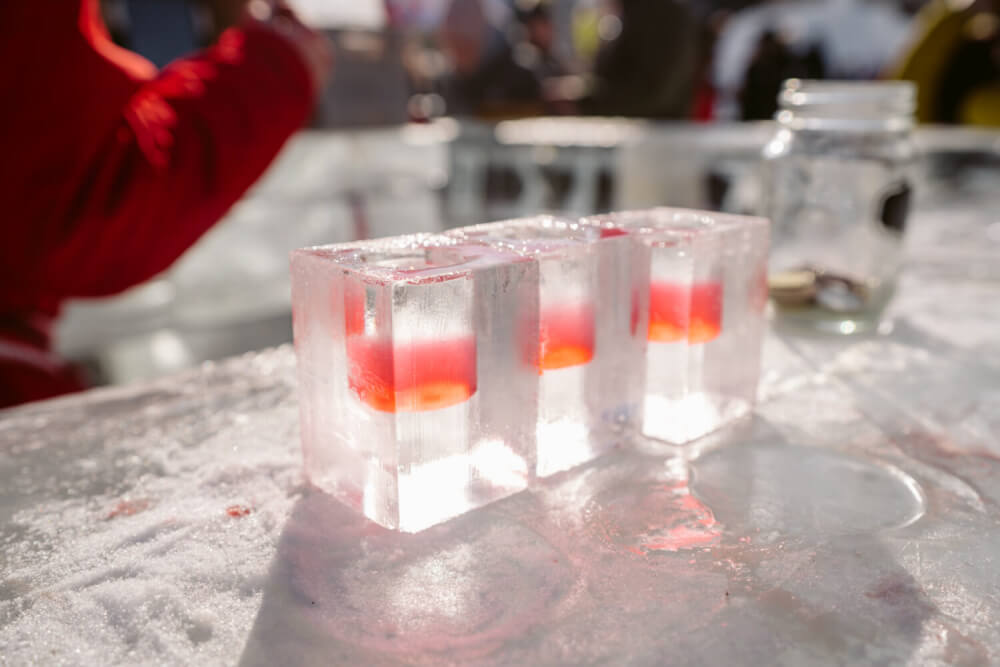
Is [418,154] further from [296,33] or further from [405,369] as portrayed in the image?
[405,369]

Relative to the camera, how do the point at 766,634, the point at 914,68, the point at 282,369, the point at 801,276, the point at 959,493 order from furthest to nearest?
the point at 914,68, the point at 801,276, the point at 282,369, the point at 959,493, the point at 766,634

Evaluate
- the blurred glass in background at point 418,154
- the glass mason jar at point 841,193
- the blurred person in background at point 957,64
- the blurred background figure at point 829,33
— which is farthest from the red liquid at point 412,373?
the blurred background figure at point 829,33

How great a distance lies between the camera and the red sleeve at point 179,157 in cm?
88

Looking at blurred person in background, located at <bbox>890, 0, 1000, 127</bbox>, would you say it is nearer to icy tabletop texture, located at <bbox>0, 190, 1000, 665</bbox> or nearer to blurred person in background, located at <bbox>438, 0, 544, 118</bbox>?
blurred person in background, located at <bbox>438, 0, 544, 118</bbox>

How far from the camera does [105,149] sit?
863 millimetres

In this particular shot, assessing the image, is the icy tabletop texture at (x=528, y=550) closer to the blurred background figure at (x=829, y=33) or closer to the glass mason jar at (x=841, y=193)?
the glass mason jar at (x=841, y=193)

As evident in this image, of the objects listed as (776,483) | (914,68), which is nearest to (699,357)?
(776,483)

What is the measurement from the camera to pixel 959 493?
0.43 metres

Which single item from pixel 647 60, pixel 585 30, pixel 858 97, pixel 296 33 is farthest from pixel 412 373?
pixel 585 30

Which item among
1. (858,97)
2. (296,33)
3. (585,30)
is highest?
(585,30)

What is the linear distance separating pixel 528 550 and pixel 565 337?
0.40ft

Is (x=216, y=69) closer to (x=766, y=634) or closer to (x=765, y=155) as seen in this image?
(x=765, y=155)

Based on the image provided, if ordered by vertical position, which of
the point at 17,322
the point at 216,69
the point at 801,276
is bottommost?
the point at 17,322

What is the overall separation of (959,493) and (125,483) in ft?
1.57
